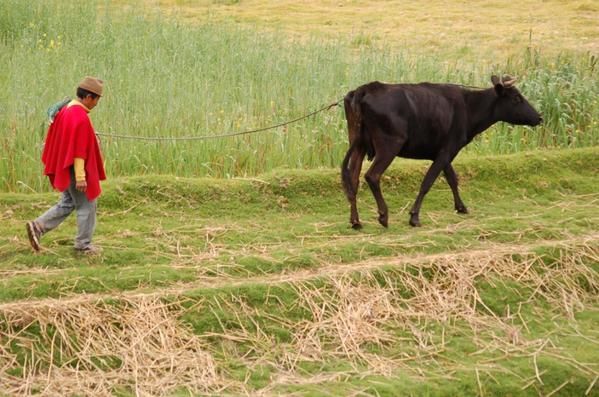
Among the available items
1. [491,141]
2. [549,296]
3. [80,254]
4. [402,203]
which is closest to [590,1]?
[491,141]

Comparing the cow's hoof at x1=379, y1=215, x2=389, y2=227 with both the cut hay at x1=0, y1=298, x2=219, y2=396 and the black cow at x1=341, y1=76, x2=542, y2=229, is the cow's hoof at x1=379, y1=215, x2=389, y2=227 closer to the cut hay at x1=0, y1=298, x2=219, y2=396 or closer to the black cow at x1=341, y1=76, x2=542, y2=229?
the black cow at x1=341, y1=76, x2=542, y2=229

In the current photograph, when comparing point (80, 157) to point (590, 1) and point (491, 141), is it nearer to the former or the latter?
point (491, 141)

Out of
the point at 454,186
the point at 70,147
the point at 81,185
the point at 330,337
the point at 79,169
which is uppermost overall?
the point at 70,147

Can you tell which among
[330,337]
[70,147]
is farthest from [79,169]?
[330,337]

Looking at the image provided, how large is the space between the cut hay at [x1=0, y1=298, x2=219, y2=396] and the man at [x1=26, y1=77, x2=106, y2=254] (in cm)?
107

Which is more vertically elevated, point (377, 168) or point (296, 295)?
point (377, 168)

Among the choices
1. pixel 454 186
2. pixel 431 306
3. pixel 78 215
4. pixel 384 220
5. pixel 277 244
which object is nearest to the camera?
pixel 431 306

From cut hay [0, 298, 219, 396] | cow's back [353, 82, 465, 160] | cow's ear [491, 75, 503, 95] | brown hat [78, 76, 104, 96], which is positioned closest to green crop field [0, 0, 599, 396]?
cut hay [0, 298, 219, 396]

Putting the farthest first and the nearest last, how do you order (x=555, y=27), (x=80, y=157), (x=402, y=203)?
(x=555, y=27), (x=402, y=203), (x=80, y=157)

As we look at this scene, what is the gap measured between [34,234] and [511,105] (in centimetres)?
497

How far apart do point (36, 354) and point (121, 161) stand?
412 centimetres

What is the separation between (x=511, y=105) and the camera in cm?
995

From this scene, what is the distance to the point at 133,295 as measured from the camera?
6.90 metres

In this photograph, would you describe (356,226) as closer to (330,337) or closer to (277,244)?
(277,244)
